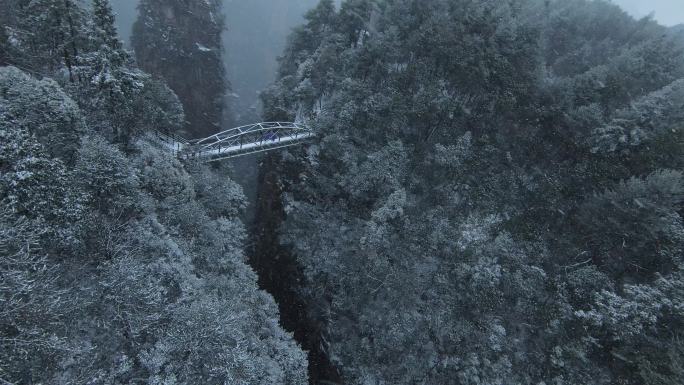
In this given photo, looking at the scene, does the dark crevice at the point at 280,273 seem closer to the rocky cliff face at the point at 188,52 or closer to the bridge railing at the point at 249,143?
the bridge railing at the point at 249,143

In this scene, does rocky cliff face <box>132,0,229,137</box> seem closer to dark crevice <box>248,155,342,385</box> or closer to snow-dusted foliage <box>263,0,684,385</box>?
dark crevice <box>248,155,342,385</box>

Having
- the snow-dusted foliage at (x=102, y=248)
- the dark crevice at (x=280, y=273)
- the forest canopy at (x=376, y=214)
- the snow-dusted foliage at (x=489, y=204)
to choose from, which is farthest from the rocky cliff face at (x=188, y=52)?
the snow-dusted foliage at (x=102, y=248)

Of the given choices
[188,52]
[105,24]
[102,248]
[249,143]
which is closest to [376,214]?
[249,143]

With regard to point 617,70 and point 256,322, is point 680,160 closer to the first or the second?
point 617,70

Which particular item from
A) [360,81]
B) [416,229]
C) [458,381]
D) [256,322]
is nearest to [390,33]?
[360,81]

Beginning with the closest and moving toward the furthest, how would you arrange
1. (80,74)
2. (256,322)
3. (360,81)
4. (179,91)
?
(256,322), (80,74), (360,81), (179,91)

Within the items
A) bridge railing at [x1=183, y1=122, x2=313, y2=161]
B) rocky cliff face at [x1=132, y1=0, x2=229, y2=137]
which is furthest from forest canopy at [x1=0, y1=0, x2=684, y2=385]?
rocky cliff face at [x1=132, y1=0, x2=229, y2=137]
